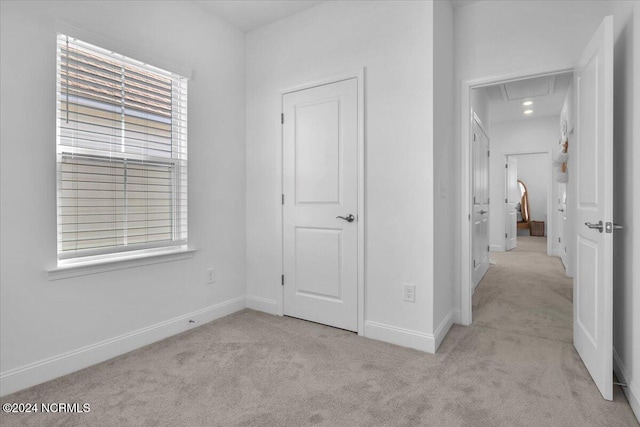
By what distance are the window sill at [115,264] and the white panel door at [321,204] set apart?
3.03 feet

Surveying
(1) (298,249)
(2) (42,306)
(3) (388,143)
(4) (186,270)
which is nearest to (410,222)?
(3) (388,143)

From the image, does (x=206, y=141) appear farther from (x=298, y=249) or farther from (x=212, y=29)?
(x=298, y=249)

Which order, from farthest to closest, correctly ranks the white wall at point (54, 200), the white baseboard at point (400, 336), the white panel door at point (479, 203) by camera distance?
the white panel door at point (479, 203) < the white baseboard at point (400, 336) < the white wall at point (54, 200)

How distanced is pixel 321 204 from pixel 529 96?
452 cm

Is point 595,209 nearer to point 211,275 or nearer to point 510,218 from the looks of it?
point 211,275

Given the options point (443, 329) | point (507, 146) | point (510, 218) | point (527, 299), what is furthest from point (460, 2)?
point (510, 218)

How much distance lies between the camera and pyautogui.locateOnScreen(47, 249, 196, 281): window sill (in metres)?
2.08

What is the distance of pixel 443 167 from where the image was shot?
265 cm

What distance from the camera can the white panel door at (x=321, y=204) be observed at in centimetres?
277

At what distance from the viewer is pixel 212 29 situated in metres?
3.04

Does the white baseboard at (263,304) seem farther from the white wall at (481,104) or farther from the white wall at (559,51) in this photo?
the white wall at (481,104)

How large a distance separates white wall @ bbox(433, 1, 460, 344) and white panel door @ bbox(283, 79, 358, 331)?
607mm

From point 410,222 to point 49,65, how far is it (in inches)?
96.9

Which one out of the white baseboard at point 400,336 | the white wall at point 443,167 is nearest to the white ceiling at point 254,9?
the white wall at point 443,167
